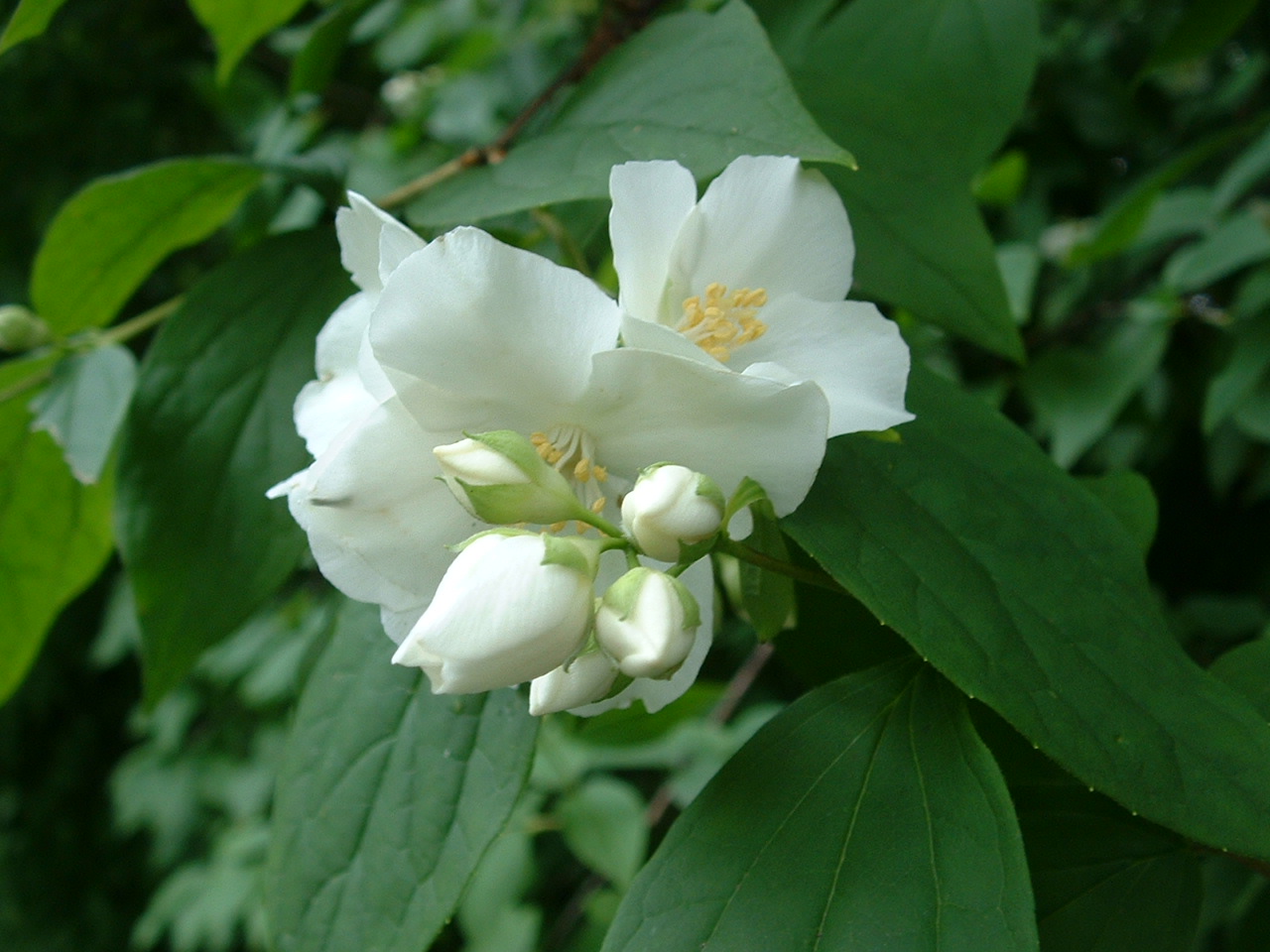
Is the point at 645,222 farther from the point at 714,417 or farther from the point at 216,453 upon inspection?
the point at 216,453

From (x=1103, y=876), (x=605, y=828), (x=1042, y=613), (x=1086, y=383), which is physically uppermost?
(x=1042, y=613)

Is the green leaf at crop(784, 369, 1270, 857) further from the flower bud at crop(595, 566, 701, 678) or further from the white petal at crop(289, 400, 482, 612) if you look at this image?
the white petal at crop(289, 400, 482, 612)

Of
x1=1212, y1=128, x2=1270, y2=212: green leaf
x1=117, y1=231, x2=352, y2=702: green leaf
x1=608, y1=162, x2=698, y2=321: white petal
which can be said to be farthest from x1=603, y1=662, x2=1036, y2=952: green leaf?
x1=1212, y1=128, x2=1270, y2=212: green leaf

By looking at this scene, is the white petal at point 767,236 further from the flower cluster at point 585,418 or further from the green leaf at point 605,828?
the green leaf at point 605,828

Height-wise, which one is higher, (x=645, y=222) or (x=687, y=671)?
(x=645, y=222)

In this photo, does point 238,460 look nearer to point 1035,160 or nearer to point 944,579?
point 944,579

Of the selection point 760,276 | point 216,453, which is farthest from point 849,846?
point 216,453

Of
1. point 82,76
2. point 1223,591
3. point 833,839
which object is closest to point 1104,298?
point 1223,591
